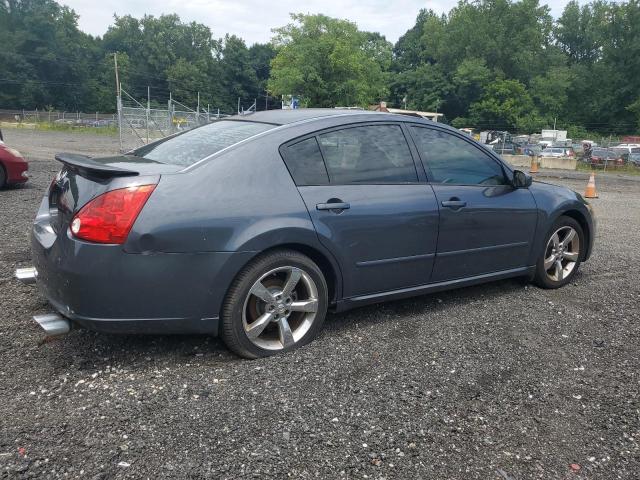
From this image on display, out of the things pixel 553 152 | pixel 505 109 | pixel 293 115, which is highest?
pixel 505 109

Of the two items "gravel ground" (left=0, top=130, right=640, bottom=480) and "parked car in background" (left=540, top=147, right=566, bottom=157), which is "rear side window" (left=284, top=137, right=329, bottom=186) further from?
"parked car in background" (left=540, top=147, right=566, bottom=157)

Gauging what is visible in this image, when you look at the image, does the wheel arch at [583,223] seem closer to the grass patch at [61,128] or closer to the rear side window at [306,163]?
the rear side window at [306,163]

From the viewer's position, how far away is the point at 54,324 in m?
3.03

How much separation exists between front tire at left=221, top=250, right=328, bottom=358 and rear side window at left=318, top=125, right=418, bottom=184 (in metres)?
0.68

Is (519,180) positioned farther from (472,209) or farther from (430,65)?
(430,65)

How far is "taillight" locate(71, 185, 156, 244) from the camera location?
2.84 meters

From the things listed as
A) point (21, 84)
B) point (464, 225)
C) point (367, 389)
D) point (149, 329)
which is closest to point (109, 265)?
point (149, 329)

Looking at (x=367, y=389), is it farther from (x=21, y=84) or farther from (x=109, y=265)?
(x=21, y=84)

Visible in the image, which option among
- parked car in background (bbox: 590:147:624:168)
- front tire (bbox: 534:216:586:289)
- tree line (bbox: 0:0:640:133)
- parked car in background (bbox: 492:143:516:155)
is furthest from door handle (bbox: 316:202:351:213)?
tree line (bbox: 0:0:640:133)

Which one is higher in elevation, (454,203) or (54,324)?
(454,203)

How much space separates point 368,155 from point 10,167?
8.16 metres

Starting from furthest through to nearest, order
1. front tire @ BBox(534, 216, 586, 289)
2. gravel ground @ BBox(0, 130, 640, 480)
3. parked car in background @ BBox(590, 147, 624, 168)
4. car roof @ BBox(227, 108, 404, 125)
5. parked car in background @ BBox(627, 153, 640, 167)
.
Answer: parked car in background @ BBox(590, 147, 624, 168), parked car in background @ BBox(627, 153, 640, 167), front tire @ BBox(534, 216, 586, 289), car roof @ BBox(227, 108, 404, 125), gravel ground @ BBox(0, 130, 640, 480)

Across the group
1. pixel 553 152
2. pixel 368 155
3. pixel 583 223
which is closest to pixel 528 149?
pixel 553 152

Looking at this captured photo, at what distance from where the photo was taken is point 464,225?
414cm
